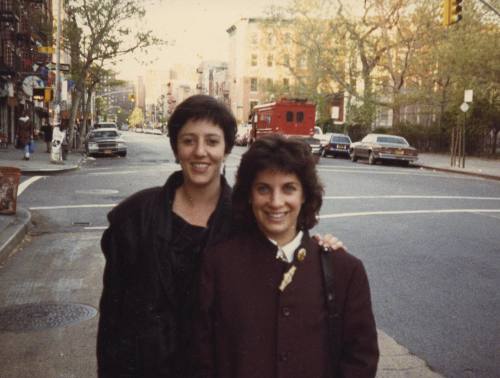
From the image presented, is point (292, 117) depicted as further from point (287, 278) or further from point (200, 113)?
point (287, 278)

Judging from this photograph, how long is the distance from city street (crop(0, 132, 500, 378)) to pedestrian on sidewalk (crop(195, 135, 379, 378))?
2.48 metres

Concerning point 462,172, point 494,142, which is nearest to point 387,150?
point 462,172

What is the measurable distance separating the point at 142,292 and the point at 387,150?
28011 mm

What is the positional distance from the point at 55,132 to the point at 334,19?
26.3 metres

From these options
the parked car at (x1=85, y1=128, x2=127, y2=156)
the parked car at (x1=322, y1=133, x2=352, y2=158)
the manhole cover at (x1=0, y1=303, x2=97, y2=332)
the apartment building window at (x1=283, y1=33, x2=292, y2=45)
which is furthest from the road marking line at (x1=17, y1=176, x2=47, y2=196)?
the apartment building window at (x1=283, y1=33, x2=292, y2=45)

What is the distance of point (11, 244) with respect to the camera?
29.0 feet

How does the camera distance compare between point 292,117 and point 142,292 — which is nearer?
point 142,292

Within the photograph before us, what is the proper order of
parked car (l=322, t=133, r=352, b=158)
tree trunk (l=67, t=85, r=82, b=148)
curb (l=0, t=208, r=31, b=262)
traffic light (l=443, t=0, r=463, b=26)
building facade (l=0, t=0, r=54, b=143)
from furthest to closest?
building facade (l=0, t=0, r=54, b=143) → parked car (l=322, t=133, r=352, b=158) → tree trunk (l=67, t=85, r=82, b=148) → traffic light (l=443, t=0, r=463, b=26) → curb (l=0, t=208, r=31, b=262)

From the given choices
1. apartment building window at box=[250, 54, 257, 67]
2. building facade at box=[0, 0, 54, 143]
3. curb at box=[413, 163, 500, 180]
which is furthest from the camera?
apartment building window at box=[250, 54, 257, 67]

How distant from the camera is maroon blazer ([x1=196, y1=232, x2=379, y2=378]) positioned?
2.31 metres

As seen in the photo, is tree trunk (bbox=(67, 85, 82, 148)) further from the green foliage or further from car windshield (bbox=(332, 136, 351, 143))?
the green foliage

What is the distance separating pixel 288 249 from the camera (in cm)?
243

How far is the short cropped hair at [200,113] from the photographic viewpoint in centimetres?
264

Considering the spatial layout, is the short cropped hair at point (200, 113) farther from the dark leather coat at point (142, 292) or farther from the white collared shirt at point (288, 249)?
the white collared shirt at point (288, 249)
